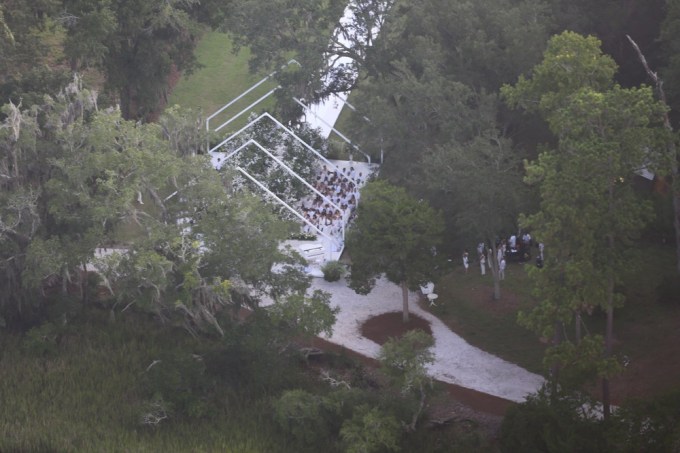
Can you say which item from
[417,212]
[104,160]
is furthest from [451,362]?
[104,160]

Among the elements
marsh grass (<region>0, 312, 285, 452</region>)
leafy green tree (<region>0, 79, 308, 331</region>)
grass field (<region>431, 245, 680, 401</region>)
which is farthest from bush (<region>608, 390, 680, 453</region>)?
leafy green tree (<region>0, 79, 308, 331</region>)

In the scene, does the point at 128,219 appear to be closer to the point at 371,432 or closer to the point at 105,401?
the point at 105,401

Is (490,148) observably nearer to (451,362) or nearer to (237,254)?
(451,362)

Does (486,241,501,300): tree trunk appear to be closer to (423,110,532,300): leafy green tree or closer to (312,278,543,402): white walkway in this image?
(423,110,532,300): leafy green tree

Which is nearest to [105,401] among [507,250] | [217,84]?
[507,250]


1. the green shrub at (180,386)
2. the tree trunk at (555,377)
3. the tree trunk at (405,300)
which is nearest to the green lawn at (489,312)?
the tree trunk at (405,300)
